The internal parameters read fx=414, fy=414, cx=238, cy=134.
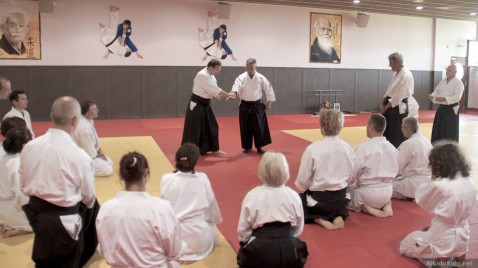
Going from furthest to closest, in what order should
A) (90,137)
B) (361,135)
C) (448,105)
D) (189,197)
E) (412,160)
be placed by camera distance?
(361,135) < (448,105) < (90,137) < (412,160) < (189,197)

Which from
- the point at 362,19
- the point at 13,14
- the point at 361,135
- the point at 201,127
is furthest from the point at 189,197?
the point at 362,19

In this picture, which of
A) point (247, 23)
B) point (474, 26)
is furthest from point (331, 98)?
point (474, 26)

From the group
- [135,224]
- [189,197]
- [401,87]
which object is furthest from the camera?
[401,87]

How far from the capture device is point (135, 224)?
2.31m

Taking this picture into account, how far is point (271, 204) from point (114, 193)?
2.61 metres

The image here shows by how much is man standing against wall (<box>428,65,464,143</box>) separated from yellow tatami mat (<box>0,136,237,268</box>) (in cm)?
453

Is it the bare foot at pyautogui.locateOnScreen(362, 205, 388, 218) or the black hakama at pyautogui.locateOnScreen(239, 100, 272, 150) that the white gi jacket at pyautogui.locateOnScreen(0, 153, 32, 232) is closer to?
the bare foot at pyautogui.locateOnScreen(362, 205, 388, 218)

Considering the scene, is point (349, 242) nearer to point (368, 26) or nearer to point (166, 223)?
point (166, 223)

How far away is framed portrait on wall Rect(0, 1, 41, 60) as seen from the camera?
1058cm

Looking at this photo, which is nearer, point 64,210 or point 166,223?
point 166,223

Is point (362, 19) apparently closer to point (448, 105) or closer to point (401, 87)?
point (448, 105)

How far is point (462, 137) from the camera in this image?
9273 mm

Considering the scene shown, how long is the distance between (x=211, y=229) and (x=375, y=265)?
1305 mm

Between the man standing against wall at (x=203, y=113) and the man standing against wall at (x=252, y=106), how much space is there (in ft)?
1.30
